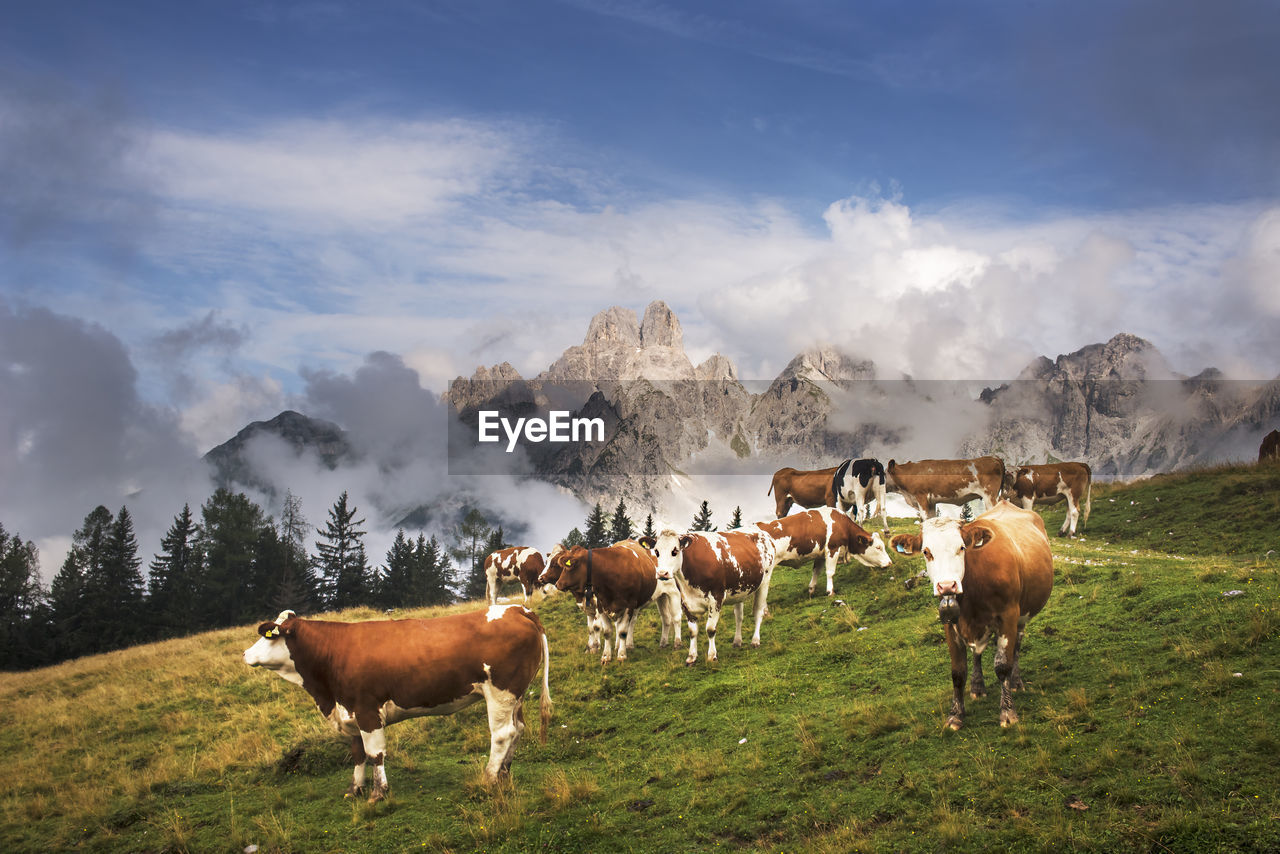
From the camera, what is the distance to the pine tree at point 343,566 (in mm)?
74750

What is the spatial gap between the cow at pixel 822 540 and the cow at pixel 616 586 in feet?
10.7

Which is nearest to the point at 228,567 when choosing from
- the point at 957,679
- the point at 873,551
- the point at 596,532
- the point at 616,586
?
the point at 596,532

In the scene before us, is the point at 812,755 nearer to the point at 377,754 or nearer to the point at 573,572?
the point at 377,754

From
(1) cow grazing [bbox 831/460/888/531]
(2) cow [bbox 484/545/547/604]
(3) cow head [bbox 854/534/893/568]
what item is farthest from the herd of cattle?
(2) cow [bbox 484/545/547/604]

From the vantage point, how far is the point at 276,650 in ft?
37.6

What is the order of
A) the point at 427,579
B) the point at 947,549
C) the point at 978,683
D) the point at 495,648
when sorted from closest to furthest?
the point at 947,549 < the point at 978,683 < the point at 495,648 < the point at 427,579

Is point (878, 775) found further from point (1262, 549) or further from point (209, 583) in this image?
point (209, 583)

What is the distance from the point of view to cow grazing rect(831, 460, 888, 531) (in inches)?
1021

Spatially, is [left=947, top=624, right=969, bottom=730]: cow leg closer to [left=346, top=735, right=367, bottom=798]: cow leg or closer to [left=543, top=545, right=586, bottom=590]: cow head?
[left=346, top=735, right=367, bottom=798]: cow leg

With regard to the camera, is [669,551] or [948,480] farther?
[948,480]

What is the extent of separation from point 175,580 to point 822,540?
69745 mm

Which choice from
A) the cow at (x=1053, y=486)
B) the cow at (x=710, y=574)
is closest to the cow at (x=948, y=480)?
the cow at (x=1053, y=486)

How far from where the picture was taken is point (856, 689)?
42.3 ft

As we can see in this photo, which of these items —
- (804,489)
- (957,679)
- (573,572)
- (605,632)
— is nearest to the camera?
(957,679)
